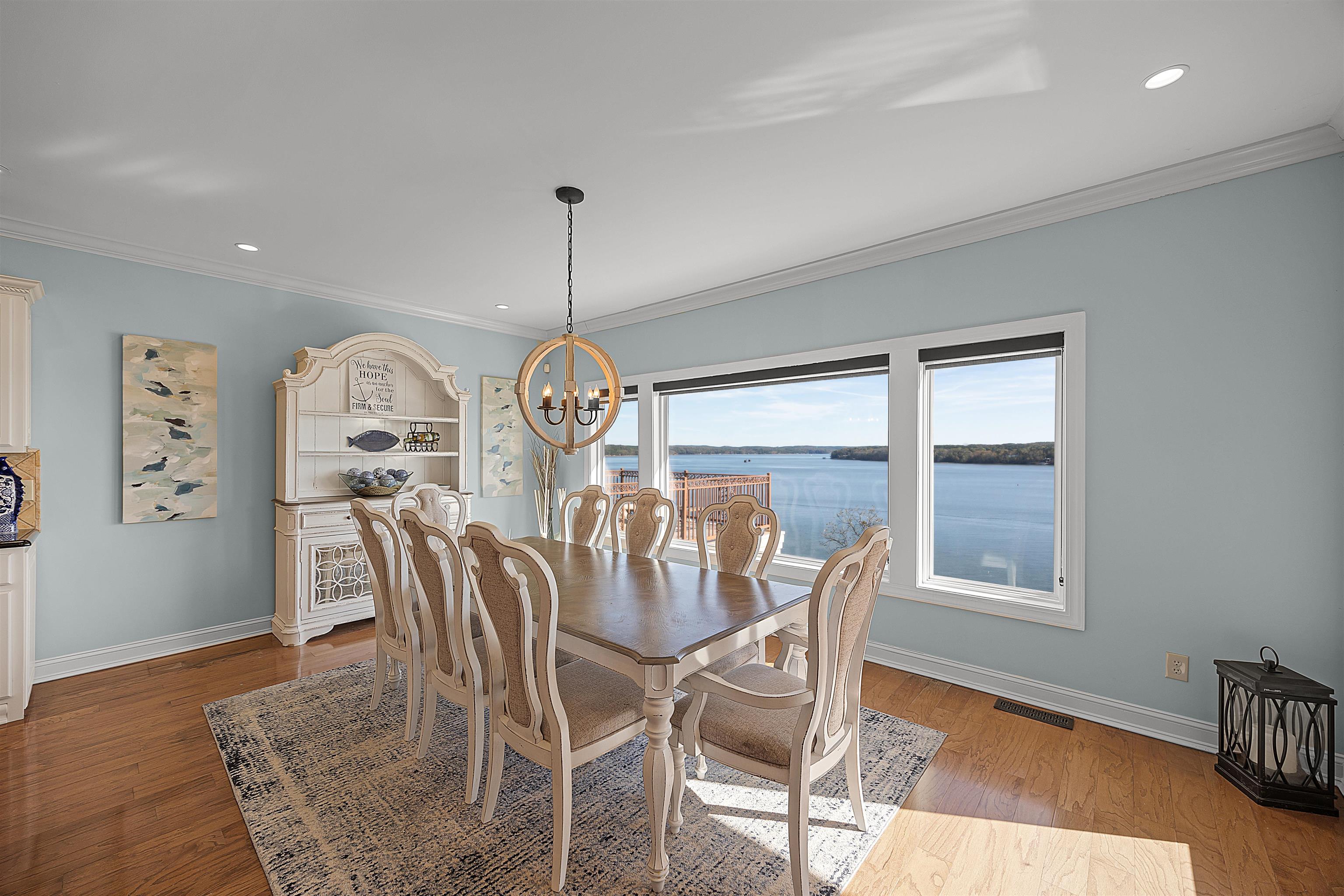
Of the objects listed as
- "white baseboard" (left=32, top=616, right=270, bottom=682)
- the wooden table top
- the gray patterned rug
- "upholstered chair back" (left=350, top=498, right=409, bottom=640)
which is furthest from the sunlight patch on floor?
"white baseboard" (left=32, top=616, right=270, bottom=682)

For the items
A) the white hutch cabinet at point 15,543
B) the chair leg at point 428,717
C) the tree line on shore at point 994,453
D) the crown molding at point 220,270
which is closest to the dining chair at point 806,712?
the chair leg at point 428,717

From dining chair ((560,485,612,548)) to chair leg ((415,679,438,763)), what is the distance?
1327 mm

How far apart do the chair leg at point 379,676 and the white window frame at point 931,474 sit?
96.4 inches

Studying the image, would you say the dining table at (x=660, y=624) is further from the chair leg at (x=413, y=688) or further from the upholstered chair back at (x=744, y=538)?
the chair leg at (x=413, y=688)

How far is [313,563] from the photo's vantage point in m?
4.02

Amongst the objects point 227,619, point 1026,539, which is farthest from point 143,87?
point 1026,539

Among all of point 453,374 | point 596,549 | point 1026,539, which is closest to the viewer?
point 1026,539

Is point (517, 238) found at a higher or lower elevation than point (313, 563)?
higher

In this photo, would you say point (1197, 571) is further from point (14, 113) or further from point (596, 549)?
point (14, 113)

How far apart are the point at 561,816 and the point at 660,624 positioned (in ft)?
2.12

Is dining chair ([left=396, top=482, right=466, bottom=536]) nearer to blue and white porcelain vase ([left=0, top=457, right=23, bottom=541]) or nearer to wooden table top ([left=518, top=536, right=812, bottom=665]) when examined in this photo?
wooden table top ([left=518, top=536, right=812, bottom=665])

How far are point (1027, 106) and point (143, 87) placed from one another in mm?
3205

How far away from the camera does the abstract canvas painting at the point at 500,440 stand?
5.55 meters

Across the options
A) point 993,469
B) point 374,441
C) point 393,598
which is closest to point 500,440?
point 374,441
